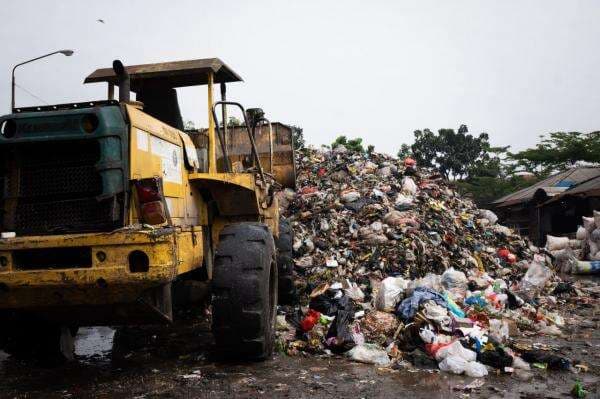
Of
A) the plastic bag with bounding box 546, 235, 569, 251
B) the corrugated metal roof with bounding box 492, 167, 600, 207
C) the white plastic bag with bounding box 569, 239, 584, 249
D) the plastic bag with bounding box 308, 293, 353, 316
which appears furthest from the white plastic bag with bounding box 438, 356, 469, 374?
the corrugated metal roof with bounding box 492, 167, 600, 207

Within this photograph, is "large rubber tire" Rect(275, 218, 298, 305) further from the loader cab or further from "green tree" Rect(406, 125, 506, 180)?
"green tree" Rect(406, 125, 506, 180)

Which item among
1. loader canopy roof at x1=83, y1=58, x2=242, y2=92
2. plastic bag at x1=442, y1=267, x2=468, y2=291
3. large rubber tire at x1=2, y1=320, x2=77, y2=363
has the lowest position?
large rubber tire at x1=2, y1=320, x2=77, y2=363

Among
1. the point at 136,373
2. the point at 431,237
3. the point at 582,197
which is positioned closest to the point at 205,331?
the point at 136,373

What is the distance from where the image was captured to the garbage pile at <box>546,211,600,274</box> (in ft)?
36.9

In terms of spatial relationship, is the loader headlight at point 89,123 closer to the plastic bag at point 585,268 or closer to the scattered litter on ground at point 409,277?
the scattered litter on ground at point 409,277

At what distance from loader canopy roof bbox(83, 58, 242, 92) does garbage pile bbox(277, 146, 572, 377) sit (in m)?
2.63

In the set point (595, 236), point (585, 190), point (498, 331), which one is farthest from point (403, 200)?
point (585, 190)

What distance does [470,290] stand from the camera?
736 cm

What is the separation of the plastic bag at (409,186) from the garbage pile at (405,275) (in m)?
0.05

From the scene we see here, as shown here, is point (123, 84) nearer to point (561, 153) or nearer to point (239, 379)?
point (239, 379)

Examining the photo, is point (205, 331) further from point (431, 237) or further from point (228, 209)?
point (431, 237)

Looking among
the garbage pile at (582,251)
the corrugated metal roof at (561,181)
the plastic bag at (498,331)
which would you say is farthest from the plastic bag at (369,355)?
the corrugated metal roof at (561,181)

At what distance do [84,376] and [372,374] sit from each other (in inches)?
90.8

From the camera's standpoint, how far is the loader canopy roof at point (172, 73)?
4.69 metres
